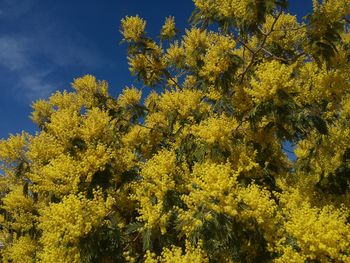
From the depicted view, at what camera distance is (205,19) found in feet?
30.2

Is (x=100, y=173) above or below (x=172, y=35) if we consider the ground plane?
below

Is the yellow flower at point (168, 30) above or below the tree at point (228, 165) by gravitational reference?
above

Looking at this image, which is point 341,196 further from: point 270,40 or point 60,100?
point 60,100

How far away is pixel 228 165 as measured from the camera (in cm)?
741

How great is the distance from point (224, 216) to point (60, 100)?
389 inches

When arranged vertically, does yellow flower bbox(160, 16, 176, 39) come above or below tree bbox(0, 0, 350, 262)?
above

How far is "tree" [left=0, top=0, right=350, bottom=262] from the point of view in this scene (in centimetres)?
664

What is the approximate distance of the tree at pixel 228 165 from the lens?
6645 millimetres

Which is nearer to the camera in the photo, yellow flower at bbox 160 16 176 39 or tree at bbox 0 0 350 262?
tree at bbox 0 0 350 262

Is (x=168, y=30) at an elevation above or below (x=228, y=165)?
above

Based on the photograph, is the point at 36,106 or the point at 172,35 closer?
the point at 172,35

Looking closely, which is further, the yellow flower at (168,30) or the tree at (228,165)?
the yellow flower at (168,30)

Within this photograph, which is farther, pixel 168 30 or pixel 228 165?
pixel 168 30

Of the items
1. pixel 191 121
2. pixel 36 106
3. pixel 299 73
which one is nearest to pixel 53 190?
pixel 191 121
